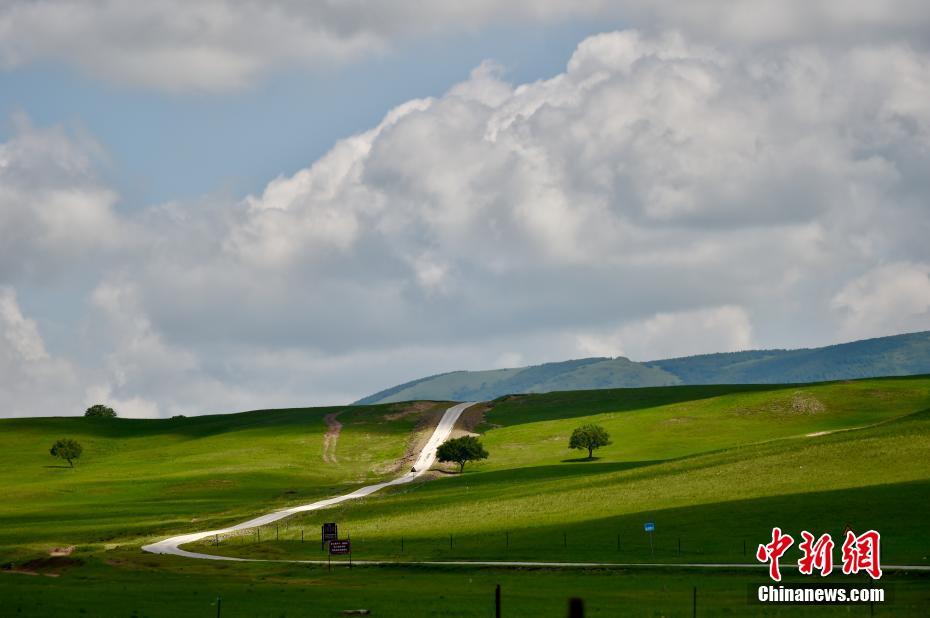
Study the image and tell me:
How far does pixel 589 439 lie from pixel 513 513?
202ft

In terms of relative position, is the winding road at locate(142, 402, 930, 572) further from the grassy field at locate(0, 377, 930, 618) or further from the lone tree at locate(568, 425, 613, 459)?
the lone tree at locate(568, 425, 613, 459)

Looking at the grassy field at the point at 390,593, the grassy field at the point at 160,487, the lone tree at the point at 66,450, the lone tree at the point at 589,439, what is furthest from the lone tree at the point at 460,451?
the grassy field at the point at 390,593

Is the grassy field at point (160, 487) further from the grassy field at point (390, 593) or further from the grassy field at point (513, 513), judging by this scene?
the grassy field at point (390, 593)

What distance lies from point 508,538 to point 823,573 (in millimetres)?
34363

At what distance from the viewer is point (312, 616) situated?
5553cm

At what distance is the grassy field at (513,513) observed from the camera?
6225 cm

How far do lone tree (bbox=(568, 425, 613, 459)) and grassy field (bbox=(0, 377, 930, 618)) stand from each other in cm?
333

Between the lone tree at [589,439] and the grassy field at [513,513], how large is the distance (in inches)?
131

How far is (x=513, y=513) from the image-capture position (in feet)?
358

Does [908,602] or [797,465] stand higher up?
[797,465]

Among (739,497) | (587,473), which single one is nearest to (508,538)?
(739,497)

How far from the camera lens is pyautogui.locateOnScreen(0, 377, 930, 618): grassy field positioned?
62250 millimetres

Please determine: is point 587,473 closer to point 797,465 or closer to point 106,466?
point 797,465

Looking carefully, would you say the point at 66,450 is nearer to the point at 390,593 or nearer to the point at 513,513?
the point at 513,513
